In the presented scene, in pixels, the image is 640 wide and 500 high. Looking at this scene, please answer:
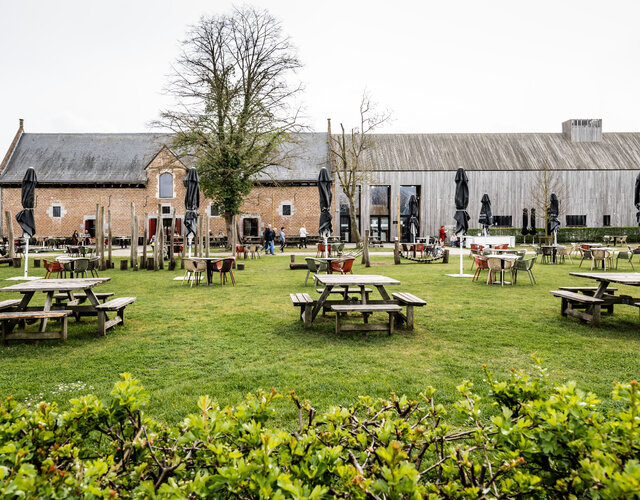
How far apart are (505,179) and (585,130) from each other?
9.39m

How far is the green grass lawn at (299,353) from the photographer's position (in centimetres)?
398

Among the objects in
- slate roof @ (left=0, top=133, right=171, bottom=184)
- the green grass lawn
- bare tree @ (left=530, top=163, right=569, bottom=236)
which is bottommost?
the green grass lawn

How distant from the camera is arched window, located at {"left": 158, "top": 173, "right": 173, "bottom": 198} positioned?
35.2 m

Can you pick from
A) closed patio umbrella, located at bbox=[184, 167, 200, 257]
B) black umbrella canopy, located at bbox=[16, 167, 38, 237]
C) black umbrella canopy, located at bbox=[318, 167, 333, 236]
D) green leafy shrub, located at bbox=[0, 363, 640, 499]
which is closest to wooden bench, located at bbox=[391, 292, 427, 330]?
green leafy shrub, located at bbox=[0, 363, 640, 499]

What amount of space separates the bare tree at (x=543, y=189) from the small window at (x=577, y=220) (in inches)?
36.8

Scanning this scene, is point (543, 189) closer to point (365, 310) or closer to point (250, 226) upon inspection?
point (250, 226)

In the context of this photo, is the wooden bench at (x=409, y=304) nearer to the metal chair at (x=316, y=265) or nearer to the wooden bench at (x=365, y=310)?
the wooden bench at (x=365, y=310)

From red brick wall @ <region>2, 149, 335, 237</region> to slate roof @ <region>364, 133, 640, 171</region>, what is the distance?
282 inches

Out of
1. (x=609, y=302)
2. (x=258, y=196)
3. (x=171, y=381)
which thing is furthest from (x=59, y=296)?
(x=258, y=196)

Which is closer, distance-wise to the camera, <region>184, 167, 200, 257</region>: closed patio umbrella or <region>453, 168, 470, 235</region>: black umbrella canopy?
<region>184, 167, 200, 257</region>: closed patio umbrella

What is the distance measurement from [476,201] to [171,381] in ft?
114

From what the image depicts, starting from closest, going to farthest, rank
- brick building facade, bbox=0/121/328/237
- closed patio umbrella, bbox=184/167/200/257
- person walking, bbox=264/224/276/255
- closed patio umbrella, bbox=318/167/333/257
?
closed patio umbrella, bbox=318/167/333/257 < closed patio umbrella, bbox=184/167/200/257 < person walking, bbox=264/224/276/255 < brick building facade, bbox=0/121/328/237

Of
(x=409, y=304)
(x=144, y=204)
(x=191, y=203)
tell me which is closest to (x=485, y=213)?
(x=191, y=203)

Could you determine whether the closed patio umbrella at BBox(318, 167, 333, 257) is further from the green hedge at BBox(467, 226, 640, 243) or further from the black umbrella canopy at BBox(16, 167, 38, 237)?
the green hedge at BBox(467, 226, 640, 243)
